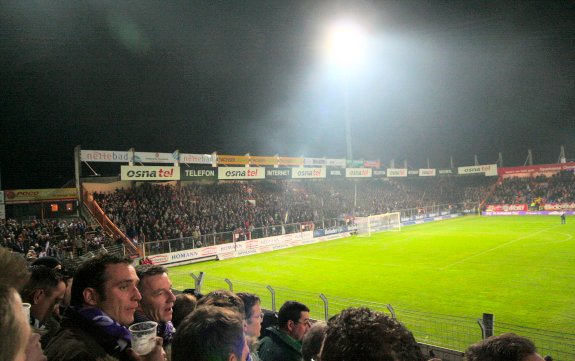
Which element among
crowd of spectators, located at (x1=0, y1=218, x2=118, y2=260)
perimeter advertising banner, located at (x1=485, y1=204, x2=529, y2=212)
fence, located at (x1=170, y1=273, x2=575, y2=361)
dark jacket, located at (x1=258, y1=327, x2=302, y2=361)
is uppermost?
dark jacket, located at (x1=258, y1=327, x2=302, y2=361)

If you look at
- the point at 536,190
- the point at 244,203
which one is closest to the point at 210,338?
the point at 244,203

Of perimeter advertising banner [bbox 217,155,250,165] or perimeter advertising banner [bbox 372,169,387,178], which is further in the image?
perimeter advertising banner [bbox 372,169,387,178]

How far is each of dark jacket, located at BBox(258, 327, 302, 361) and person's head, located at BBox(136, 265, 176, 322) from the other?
100 cm

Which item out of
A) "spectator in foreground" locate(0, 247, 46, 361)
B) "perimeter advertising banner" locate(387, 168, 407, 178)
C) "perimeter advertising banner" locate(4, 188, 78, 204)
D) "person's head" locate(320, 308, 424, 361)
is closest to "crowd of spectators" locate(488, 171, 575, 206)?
"perimeter advertising banner" locate(387, 168, 407, 178)

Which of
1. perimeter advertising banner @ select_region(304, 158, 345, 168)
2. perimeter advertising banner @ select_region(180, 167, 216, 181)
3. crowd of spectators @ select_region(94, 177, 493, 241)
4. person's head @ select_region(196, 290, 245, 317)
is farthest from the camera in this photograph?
perimeter advertising banner @ select_region(304, 158, 345, 168)

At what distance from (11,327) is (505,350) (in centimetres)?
230

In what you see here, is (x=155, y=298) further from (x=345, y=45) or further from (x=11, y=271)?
(x=345, y=45)

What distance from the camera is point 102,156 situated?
24.3m

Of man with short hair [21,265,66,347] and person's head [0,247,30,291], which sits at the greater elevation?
person's head [0,247,30,291]

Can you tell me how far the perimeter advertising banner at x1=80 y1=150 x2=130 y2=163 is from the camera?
2367cm

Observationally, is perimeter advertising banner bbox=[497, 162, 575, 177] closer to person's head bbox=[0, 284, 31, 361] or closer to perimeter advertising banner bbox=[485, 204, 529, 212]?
perimeter advertising banner bbox=[485, 204, 529, 212]

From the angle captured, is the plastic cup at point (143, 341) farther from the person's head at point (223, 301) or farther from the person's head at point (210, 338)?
the person's head at point (223, 301)

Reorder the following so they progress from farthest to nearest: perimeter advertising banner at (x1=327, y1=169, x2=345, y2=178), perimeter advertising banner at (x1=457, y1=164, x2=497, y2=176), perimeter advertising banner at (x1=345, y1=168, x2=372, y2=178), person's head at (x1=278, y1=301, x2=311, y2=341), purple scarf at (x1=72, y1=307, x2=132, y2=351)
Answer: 1. perimeter advertising banner at (x1=457, y1=164, x2=497, y2=176)
2. perimeter advertising banner at (x1=345, y1=168, x2=372, y2=178)
3. perimeter advertising banner at (x1=327, y1=169, x2=345, y2=178)
4. person's head at (x1=278, y1=301, x2=311, y2=341)
5. purple scarf at (x1=72, y1=307, x2=132, y2=351)

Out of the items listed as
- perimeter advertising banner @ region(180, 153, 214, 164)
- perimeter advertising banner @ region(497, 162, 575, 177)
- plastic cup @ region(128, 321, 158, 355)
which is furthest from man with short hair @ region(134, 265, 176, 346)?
perimeter advertising banner @ region(497, 162, 575, 177)
